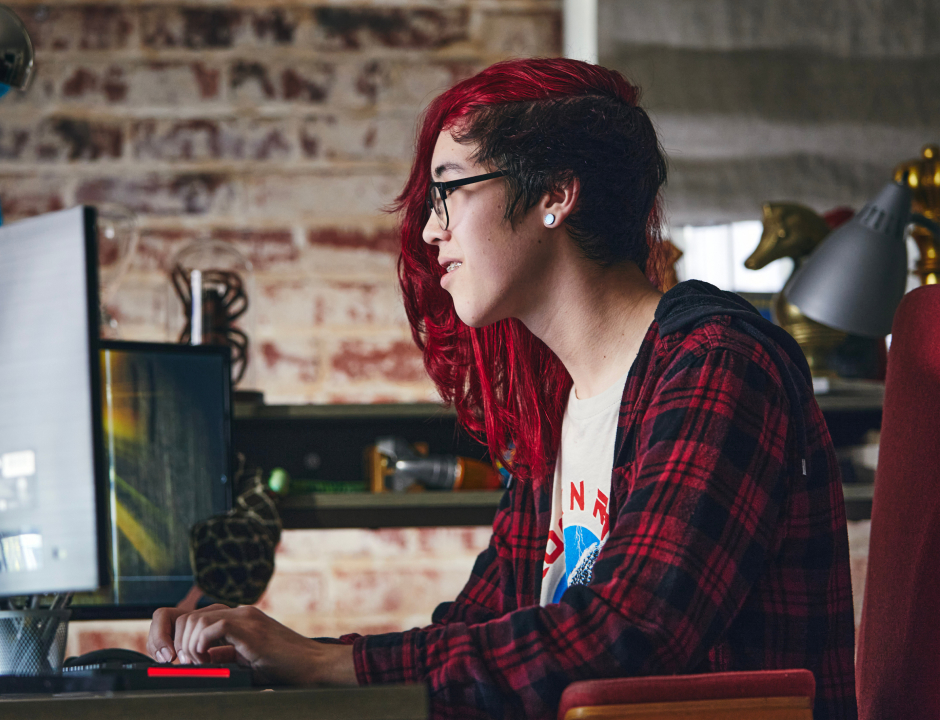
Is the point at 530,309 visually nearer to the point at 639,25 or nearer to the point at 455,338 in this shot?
the point at 455,338

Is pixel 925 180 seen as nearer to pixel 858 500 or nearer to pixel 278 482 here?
pixel 858 500

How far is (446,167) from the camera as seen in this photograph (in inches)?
40.2

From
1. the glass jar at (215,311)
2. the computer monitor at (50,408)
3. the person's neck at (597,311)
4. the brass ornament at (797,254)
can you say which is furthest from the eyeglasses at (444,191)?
the brass ornament at (797,254)

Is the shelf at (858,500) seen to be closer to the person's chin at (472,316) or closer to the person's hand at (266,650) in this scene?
the person's chin at (472,316)

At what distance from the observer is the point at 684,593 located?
2.29 feet

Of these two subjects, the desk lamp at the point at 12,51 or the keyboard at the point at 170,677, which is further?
the desk lamp at the point at 12,51

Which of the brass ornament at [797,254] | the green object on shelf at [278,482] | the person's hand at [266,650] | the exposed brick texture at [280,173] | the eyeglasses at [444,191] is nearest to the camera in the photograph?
the person's hand at [266,650]

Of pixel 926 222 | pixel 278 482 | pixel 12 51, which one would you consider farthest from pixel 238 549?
pixel 926 222

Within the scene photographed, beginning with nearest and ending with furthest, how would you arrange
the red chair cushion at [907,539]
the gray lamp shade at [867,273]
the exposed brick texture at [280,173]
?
the red chair cushion at [907,539] → the gray lamp shade at [867,273] → the exposed brick texture at [280,173]

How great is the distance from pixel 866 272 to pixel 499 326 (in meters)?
0.47

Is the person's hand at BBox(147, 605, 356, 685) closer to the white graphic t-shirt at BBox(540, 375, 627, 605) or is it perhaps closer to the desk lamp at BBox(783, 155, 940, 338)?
the white graphic t-shirt at BBox(540, 375, 627, 605)

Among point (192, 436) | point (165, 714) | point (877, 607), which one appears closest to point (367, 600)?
point (192, 436)

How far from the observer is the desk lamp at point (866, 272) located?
4.13 ft

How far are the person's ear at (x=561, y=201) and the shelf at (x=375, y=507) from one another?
614 millimetres
